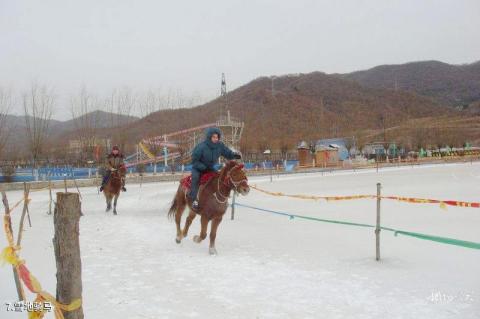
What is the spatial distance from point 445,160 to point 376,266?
55.5 metres

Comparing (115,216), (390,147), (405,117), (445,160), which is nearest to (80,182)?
(115,216)

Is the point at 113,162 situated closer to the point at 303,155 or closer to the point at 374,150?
the point at 303,155

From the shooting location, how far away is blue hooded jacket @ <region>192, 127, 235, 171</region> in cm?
757

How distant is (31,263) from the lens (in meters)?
6.83

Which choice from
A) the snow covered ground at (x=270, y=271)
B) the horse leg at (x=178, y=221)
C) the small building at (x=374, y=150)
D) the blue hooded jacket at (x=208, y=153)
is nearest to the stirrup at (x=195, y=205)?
the blue hooded jacket at (x=208, y=153)

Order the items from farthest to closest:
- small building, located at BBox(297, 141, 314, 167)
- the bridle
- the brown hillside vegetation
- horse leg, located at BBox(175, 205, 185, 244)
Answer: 1. the brown hillside vegetation
2. small building, located at BBox(297, 141, 314, 167)
3. horse leg, located at BBox(175, 205, 185, 244)
4. the bridle

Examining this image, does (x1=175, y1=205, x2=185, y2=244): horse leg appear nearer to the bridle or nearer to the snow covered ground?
the snow covered ground

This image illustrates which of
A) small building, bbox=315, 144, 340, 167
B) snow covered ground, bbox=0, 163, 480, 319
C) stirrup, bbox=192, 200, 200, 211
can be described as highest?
small building, bbox=315, 144, 340, 167

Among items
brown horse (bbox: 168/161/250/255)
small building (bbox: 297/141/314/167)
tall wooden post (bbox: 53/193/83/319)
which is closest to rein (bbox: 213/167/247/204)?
brown horse (bbox: 168/161/250/255)

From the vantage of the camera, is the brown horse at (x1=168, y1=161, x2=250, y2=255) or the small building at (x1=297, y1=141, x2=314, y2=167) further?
the small building at (x1=297, y1=141, x2=314, y2=167)

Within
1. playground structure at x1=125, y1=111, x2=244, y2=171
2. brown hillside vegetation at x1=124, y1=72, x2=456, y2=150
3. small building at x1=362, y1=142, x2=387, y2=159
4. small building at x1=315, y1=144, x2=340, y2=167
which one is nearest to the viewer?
playground structure at x1=125, y1=111, x2=244, y2=171

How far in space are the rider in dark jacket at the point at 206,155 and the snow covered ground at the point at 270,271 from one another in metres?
1.21

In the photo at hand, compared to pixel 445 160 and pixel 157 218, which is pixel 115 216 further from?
pixel 445 160

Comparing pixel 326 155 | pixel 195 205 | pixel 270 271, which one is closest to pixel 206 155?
pixel 195 205
